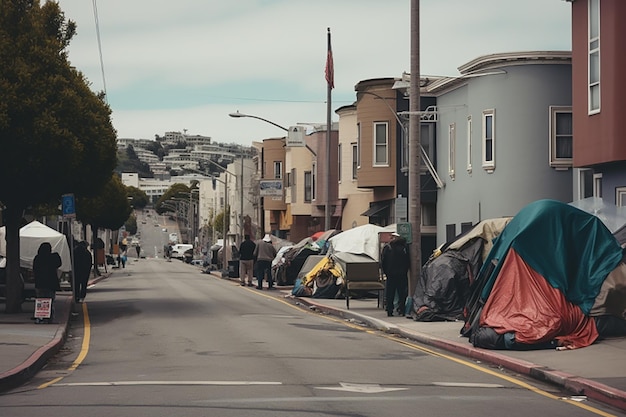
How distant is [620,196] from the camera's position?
2609 centimetres

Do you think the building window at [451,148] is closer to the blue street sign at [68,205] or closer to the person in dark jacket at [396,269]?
the person in dark jacket at [396,269]

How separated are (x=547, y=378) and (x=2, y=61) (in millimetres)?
14785

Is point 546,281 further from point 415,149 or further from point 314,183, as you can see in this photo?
point 314,183

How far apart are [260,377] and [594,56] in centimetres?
1517

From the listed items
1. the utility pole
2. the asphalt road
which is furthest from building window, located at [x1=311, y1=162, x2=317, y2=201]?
the asphalt road

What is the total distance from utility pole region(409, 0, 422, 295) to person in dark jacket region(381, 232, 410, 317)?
0.30 metres

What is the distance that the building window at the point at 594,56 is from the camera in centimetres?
2602

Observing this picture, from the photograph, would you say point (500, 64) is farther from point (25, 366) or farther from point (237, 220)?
point (237, 220)

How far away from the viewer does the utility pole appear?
2580 cm

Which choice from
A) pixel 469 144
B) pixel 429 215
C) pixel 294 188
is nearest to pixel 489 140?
pixel 469 144

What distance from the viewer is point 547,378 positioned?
14.6 meters

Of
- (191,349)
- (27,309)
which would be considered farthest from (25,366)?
(27,309)

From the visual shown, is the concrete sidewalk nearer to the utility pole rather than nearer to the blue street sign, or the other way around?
the utility pole

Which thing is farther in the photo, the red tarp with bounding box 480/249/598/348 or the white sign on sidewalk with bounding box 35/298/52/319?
the white sign on sidewalk with bounding box 35/298/52/319
